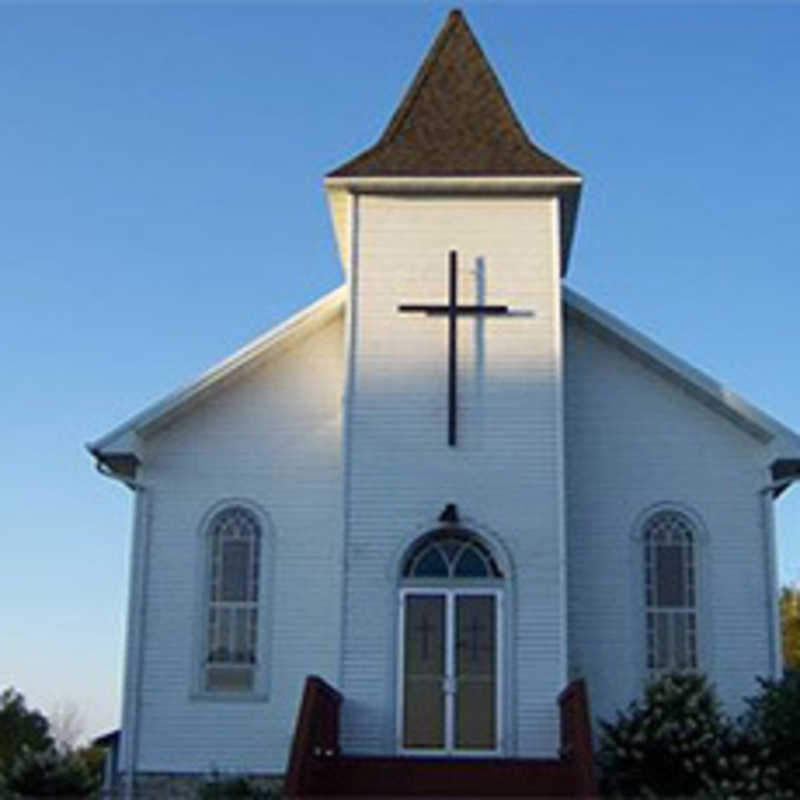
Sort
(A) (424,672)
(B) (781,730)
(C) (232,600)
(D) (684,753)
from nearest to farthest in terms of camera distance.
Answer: (D) (684,753) → (B) (781,730) → (A) (424,672) → (C) (232,600)

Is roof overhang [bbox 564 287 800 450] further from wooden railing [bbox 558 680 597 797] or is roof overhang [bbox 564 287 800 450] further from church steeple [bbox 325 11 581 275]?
wooden railing [bbox 558 680 597 797]

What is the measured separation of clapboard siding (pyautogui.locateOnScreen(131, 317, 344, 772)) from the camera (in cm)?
1927

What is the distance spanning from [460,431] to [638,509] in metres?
2.66

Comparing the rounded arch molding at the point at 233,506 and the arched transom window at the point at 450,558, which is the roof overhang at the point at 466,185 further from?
the arched transom window at the point at 450,558

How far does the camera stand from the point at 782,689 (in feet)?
60.1

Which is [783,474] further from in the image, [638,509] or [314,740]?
[314,740]

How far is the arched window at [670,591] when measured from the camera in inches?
772

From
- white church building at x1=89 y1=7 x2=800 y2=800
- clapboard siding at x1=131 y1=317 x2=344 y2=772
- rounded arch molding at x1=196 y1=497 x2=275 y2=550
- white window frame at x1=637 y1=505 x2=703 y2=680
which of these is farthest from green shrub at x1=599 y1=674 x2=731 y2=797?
rounded arch molding at x1=196 y1=497 x2=275 y2=550

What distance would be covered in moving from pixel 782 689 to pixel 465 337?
18.4 feet

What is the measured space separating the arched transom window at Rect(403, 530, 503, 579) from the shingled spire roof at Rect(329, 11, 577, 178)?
4527mm

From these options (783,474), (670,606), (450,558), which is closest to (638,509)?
(670,606)

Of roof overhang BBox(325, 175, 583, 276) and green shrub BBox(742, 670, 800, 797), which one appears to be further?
roof overhang BBox(325, 175, 583, 276)

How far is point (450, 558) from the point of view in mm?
19062

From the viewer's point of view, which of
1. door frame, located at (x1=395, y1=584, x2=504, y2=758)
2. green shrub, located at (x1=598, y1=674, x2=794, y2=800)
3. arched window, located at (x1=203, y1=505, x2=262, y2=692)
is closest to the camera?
green shrub, located at (x1=598, y1=674, x2=794, y2=800)
